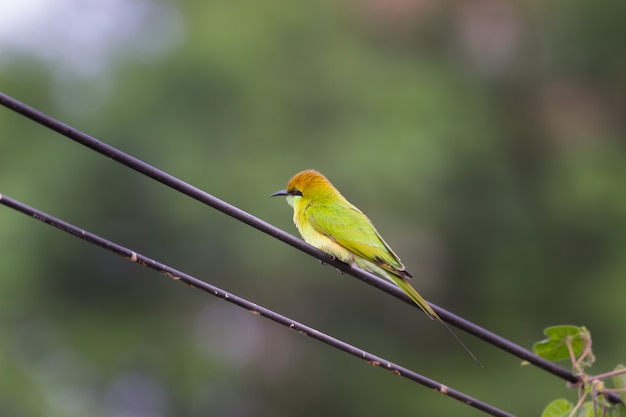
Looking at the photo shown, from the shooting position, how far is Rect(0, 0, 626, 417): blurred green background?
365 inches

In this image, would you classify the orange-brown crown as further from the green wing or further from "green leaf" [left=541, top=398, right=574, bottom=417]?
"green leaf" [left=541, top=398, right=574, bottom=417]

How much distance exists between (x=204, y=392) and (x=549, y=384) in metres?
3.28

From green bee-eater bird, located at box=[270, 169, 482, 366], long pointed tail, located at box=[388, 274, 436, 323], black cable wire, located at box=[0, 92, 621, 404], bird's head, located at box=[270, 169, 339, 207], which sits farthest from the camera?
bird's head, located at box=[270, 169, 339, 207]

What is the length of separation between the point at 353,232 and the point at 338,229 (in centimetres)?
7

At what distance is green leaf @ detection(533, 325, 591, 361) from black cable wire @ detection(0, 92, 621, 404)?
10 cm

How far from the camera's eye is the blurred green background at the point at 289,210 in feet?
30.4

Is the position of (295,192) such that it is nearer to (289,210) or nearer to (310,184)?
(310,184)

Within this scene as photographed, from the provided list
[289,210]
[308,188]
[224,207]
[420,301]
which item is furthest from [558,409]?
[289,210]

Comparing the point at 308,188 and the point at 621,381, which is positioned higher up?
the point at 308,188

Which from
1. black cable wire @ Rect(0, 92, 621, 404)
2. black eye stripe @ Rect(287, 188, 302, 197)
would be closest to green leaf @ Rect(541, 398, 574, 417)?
black cable wire @ Rect(0, 92, 621, 404)

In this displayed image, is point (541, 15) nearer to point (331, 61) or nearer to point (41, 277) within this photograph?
point (331, 61)

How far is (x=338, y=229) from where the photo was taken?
3.70 m

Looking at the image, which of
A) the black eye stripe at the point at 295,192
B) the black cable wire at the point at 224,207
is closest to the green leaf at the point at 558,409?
the black cable wire at the point at 224,207

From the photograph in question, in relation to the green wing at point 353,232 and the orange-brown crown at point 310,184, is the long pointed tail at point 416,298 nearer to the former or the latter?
the green wing at point 353,232
